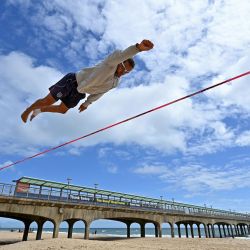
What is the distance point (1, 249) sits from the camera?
717 inches

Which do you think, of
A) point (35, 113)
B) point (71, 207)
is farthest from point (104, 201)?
point (35, 113)

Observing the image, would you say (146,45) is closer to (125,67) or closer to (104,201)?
(125,67)

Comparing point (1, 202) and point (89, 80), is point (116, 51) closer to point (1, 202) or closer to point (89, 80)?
point (89, 80)

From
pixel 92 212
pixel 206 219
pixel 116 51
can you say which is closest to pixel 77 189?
pixel 92 212

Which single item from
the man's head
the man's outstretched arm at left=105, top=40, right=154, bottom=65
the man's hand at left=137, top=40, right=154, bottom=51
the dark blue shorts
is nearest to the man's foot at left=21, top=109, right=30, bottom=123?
the dark blue shorts

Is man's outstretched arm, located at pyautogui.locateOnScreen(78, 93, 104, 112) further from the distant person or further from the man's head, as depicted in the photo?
the man's head

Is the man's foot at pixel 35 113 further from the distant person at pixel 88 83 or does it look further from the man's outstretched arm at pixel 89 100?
the man's outstretched arm at pixel 89 100

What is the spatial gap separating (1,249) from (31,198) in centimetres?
394

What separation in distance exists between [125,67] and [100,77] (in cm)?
47

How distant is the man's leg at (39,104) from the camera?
17.1 feet

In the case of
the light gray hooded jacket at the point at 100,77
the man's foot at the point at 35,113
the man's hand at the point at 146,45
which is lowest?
the man's hand at the point at 146,45

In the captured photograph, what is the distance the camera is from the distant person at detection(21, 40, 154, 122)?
3.89 metres

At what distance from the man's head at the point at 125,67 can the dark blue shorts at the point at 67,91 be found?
3.09 ft

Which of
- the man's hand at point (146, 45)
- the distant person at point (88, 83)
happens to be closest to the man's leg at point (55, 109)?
the distant person at point (88, 83)
